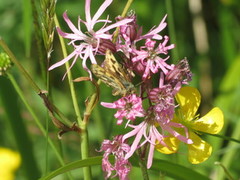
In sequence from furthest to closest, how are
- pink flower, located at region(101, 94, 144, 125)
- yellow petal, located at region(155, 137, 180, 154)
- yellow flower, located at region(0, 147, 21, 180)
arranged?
yellow flower, located at region(0, 147, 21, 180)
yellow petal, located at region(155, 137, 180, 154)
pink flower, located at region(101, 94, 144, 125)

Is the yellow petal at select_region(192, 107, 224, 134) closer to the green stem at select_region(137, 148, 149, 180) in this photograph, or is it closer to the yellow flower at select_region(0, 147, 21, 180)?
the green stem at select_region(137, 148, 149, 180)

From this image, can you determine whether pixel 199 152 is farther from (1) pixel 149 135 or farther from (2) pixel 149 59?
(2) pixel 149 59

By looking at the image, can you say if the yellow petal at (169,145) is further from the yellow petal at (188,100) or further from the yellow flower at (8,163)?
Answer: the yellow flower at (8,163)

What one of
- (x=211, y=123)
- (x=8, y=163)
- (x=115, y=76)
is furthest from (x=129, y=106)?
(x=8, y=163)

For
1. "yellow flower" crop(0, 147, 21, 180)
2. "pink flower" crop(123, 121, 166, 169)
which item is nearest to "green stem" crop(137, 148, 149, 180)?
"pink flower" crop(123, 121, 166, 169)

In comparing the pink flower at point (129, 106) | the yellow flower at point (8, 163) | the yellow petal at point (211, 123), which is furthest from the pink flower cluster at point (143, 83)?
the yellow flower at point (8, 163)

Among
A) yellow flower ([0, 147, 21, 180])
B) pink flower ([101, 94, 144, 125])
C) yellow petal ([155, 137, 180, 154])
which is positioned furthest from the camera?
yellow flower ([0, 147, 21, 180])

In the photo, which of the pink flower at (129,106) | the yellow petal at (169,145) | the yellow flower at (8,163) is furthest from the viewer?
the yellow flower at (8,163)

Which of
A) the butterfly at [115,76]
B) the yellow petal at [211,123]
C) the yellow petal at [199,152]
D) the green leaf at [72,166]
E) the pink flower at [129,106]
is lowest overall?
the yellow petal at [199,152]
